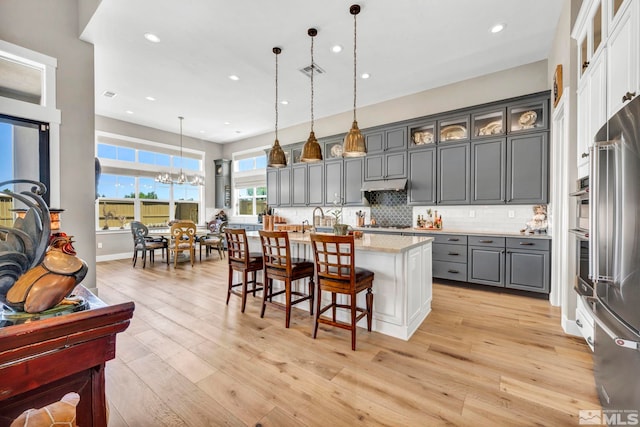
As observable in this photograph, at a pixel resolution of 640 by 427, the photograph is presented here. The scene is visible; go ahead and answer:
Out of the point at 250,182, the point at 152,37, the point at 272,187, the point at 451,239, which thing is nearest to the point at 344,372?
the point at 451,239

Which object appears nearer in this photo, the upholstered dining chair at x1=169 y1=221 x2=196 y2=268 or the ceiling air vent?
the ceiling air vent

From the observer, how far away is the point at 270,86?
4883 millimetres

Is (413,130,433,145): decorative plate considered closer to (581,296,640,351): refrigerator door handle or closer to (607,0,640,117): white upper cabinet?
(607,0,640,117): white upper cabinet

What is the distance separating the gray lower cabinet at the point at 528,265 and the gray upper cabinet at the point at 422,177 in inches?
53.2

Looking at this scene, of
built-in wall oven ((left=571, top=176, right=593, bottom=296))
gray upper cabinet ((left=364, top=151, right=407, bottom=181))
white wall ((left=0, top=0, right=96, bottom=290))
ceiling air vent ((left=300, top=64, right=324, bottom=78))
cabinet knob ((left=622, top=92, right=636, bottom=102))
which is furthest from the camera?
gray upper cabinet ((left=364, top=151, right=407, bottom=181))

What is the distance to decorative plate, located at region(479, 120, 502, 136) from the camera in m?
4.27

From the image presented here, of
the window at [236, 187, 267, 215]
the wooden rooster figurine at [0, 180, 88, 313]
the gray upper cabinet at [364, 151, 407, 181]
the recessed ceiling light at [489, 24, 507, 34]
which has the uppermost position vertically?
the recessed ceiling light at [489, 24, 507, 34]

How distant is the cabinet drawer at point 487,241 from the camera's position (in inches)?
152

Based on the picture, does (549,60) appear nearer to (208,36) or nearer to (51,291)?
(208,36)

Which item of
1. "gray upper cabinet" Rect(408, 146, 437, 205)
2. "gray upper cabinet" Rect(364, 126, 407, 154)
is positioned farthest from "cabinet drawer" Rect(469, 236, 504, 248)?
"gray upper cabinet" Rect(364, 126, 407, 154)

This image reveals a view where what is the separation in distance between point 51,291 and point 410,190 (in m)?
4.77

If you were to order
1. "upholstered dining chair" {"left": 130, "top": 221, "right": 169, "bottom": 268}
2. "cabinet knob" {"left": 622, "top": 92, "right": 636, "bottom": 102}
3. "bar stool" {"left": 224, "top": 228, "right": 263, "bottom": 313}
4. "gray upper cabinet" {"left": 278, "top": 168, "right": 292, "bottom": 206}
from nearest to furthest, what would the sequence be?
"cabinet knob" {"left": 622, "top": 92, "right": 636, "bottom": 102}, "bar stool" {"left": 224, "top": 228, "right": 263, "bottom": 313}, "upholstered dining chair" {"left": 130, "top": 221, "right": 169, "bottom": 268}, "gray upper cabinet" {"left": 278, "top": 168, "right": 292, "bottom": 206}

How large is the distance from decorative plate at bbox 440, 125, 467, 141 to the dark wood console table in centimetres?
489

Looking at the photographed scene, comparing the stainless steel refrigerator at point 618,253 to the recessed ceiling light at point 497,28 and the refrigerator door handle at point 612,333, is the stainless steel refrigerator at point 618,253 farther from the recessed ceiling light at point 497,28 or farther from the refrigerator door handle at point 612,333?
the recessed ceiling light at point 497,28
